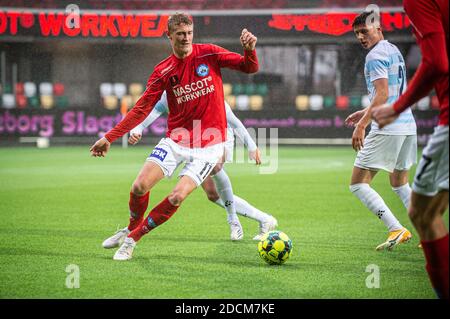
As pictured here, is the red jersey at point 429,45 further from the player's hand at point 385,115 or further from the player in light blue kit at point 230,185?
the player in light blue kit at point 230,185

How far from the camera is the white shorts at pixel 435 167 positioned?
4191 mm

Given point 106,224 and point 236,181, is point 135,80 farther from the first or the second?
point 106,224

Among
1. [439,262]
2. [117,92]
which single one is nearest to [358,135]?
[439,262]

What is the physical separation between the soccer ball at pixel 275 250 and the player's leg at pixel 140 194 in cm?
117

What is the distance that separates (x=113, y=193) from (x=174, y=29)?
6.41 m

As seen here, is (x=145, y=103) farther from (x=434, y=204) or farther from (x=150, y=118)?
(x=434, y=204)

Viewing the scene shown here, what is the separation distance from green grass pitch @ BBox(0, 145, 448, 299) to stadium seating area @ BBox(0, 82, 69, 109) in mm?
13021

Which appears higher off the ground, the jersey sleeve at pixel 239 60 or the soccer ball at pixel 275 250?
the jersey sleeve at pixel 239 60

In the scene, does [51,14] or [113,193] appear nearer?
[113,193]

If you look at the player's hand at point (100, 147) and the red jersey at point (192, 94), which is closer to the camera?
the player's hand at point (100, 147)

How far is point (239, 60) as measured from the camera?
664 centimetres

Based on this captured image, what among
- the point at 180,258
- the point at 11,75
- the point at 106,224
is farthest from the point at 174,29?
the point at 11,75

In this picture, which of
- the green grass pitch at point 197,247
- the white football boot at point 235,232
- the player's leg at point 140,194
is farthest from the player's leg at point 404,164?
the player's leg at point 140,194

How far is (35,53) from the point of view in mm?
30844
